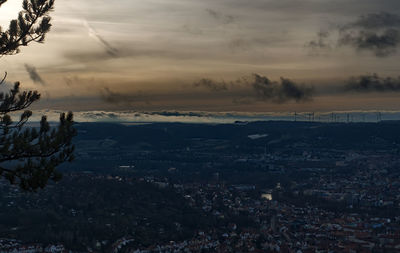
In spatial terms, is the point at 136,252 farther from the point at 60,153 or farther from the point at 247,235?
the point at 60,153

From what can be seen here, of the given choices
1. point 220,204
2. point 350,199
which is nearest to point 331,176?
point 350,199

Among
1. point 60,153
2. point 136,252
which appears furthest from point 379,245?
point 60,153

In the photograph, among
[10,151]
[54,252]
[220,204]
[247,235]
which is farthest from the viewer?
[220,204]

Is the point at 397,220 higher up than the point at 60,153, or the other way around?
the point at 60,153

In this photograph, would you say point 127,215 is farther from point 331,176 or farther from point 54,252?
point 331,176

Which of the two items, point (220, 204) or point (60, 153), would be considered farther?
point (220, 204)

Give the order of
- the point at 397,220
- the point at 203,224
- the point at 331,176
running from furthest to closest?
the point at 331,176 → the point at 397,220 → the point at 203,224
